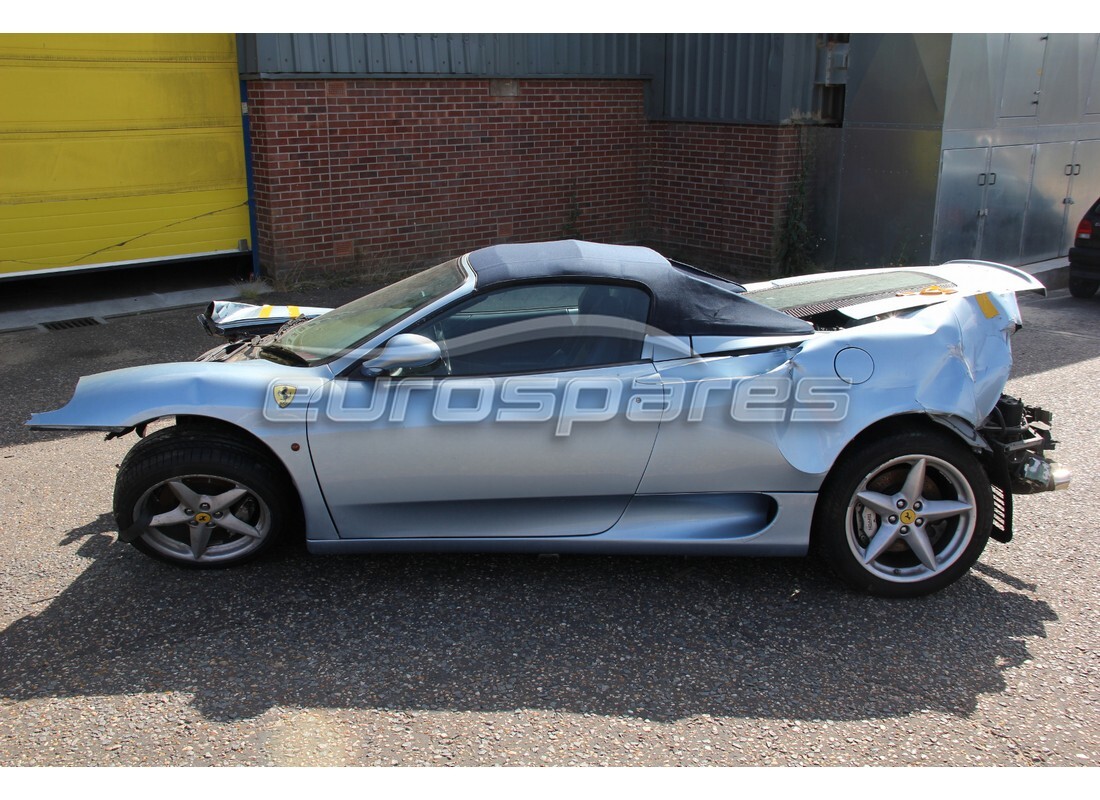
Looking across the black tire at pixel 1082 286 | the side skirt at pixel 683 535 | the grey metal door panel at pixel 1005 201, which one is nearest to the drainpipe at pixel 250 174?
the side skirt at pixel 683 535

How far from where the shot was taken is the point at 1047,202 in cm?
1217

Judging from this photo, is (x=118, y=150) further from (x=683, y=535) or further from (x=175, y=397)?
(x=683, y=535)

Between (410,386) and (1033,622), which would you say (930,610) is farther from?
(410,386)

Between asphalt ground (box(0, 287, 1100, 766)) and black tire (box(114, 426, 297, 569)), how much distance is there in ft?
0.48

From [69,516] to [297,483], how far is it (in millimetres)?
1643

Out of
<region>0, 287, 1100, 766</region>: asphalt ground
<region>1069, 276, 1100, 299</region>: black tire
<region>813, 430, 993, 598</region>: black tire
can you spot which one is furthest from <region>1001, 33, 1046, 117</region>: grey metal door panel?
<region>813, 430, 993, 598</region>: black tire

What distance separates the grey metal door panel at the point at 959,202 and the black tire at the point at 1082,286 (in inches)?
44.2

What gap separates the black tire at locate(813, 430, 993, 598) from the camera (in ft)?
13.4

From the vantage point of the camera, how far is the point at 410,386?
13.4 feet

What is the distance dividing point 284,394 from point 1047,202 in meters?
11.1

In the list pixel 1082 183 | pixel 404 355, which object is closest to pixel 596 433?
pixel 404 355

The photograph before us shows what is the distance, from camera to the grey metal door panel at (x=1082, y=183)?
490 inches

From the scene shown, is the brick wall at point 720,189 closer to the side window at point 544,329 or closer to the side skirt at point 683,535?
the side window at point 544,329
